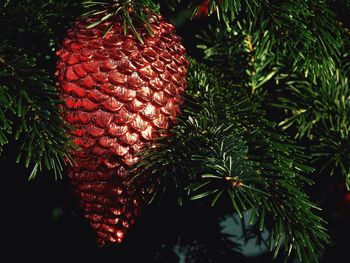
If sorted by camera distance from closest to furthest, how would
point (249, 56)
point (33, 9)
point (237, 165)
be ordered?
1. point (237, 165)
2. point (33, 9)
3. point (249, 56)

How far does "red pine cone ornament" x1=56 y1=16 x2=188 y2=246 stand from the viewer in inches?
16.0

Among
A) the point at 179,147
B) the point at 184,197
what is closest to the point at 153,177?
Answer: the point at 179,147

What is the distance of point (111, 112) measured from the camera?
1.32ft

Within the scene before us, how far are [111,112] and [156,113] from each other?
0.04m

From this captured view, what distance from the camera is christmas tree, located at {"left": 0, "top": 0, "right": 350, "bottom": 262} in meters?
0.39

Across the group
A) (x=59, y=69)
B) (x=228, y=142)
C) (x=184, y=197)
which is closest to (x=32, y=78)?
(x=59, y=69)

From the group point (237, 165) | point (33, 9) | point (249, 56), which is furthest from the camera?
point (249, 56)

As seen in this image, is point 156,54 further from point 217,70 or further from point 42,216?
point 42,216

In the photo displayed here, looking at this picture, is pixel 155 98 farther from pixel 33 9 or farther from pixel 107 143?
pixel 33 9

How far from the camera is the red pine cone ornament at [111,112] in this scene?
406 millimetres

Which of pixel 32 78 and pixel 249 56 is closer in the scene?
pixel 32 78

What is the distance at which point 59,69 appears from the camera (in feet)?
1.41

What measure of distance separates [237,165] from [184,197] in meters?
0.24

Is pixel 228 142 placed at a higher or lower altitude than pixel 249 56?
lower
